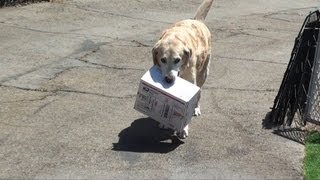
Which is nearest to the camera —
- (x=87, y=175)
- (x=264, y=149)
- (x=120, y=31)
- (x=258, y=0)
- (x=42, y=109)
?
(x=87, y=175)

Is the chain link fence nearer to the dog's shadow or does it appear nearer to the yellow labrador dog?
the yellow labrador dog

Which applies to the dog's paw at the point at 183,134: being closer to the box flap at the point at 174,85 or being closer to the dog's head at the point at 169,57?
→ the box flap at the point at 174,85

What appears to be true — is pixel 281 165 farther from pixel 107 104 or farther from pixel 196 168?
pixel 107 104

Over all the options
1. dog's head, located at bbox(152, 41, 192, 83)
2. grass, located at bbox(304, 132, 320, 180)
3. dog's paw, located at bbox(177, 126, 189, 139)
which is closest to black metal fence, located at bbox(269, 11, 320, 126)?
grass, located at bbox(304, 132, 320, 180)

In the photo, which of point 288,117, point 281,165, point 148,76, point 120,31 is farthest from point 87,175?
point 120,31

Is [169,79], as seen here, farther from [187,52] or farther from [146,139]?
[146,139]

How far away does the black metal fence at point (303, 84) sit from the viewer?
22.1 ft

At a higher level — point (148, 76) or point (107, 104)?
point (148, 76)

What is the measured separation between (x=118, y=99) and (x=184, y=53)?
1741 mm

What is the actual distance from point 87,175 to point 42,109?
6.27 ft

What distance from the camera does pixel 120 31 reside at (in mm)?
11391

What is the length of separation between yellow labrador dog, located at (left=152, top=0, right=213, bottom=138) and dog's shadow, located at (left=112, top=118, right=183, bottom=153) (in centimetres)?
18

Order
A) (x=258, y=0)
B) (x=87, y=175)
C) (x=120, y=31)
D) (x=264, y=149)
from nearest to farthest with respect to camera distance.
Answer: (x=87, y=175), (x=264, y=149), (x=120, y=31), (x=258, y=0)

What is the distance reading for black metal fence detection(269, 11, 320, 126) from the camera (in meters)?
6.75
